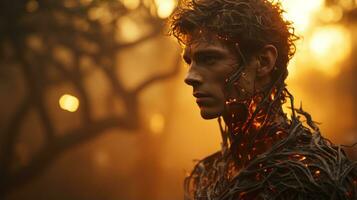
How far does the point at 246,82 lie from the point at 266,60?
0.46ft

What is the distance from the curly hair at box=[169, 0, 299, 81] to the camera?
2.86 meters

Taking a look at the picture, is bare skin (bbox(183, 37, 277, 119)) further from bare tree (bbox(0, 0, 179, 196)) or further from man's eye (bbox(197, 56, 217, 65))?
bare tree (bbox(0, 0, 179, 196))

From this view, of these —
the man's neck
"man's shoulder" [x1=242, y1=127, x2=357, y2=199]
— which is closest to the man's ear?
the man's neck

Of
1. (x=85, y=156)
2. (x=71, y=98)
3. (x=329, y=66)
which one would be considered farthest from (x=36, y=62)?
(x=329, y=66)

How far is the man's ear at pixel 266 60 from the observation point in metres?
2.91

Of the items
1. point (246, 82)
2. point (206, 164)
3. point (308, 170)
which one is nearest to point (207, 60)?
point (246, 82)

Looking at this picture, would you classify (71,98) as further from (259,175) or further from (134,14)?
(259,175)

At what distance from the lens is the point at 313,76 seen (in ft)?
123

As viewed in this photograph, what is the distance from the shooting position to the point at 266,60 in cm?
293

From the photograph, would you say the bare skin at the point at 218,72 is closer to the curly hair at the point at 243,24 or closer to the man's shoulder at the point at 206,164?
the curly hair at the point at 243,24

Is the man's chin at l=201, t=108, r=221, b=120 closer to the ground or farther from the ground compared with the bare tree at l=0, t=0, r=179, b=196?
closer to the ground

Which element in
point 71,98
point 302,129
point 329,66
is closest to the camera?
point 302,129

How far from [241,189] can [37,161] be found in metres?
12.7

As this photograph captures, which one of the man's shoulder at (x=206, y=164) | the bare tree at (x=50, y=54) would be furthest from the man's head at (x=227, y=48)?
the bare tree at (x=50, y=54)
